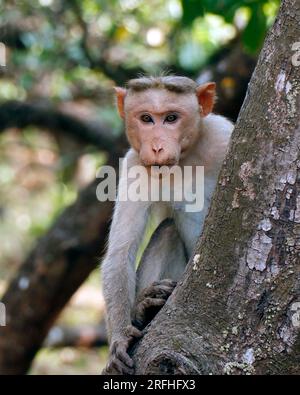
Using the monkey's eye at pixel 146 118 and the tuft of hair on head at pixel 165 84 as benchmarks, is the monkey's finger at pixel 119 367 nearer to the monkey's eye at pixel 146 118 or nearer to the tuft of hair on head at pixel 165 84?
the monkey's eye at pixel 146 118

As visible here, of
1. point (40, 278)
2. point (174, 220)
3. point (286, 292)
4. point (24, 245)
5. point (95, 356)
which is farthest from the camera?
point (24, 245)

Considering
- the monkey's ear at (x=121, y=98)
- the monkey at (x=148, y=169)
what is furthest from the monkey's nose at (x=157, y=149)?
the monkey's ear at (x=121, y=98)

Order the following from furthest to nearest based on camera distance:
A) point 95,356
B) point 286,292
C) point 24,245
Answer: point 24,245
point 95,356
point 286,292

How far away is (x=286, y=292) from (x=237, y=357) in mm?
373

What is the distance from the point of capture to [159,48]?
30.8ft

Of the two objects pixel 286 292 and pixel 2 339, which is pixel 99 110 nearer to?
pixel 2 339

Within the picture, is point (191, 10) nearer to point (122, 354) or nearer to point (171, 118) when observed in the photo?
point (171, 118)

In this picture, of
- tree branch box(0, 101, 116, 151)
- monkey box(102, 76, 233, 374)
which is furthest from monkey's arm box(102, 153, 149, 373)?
tree branch box(0, 101, 116, 151)

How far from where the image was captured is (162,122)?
5207 millimetres

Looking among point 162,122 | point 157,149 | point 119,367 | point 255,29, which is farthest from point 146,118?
point 255,29

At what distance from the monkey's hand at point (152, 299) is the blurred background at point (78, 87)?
275cm

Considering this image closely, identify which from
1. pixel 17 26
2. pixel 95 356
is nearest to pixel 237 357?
pixel 17 26

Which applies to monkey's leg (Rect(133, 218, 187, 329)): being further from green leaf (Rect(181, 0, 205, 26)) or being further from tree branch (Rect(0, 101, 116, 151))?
tree branch (Rect(0, 101, 116, 151))

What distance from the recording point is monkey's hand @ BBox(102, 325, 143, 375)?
4297 millimetres
